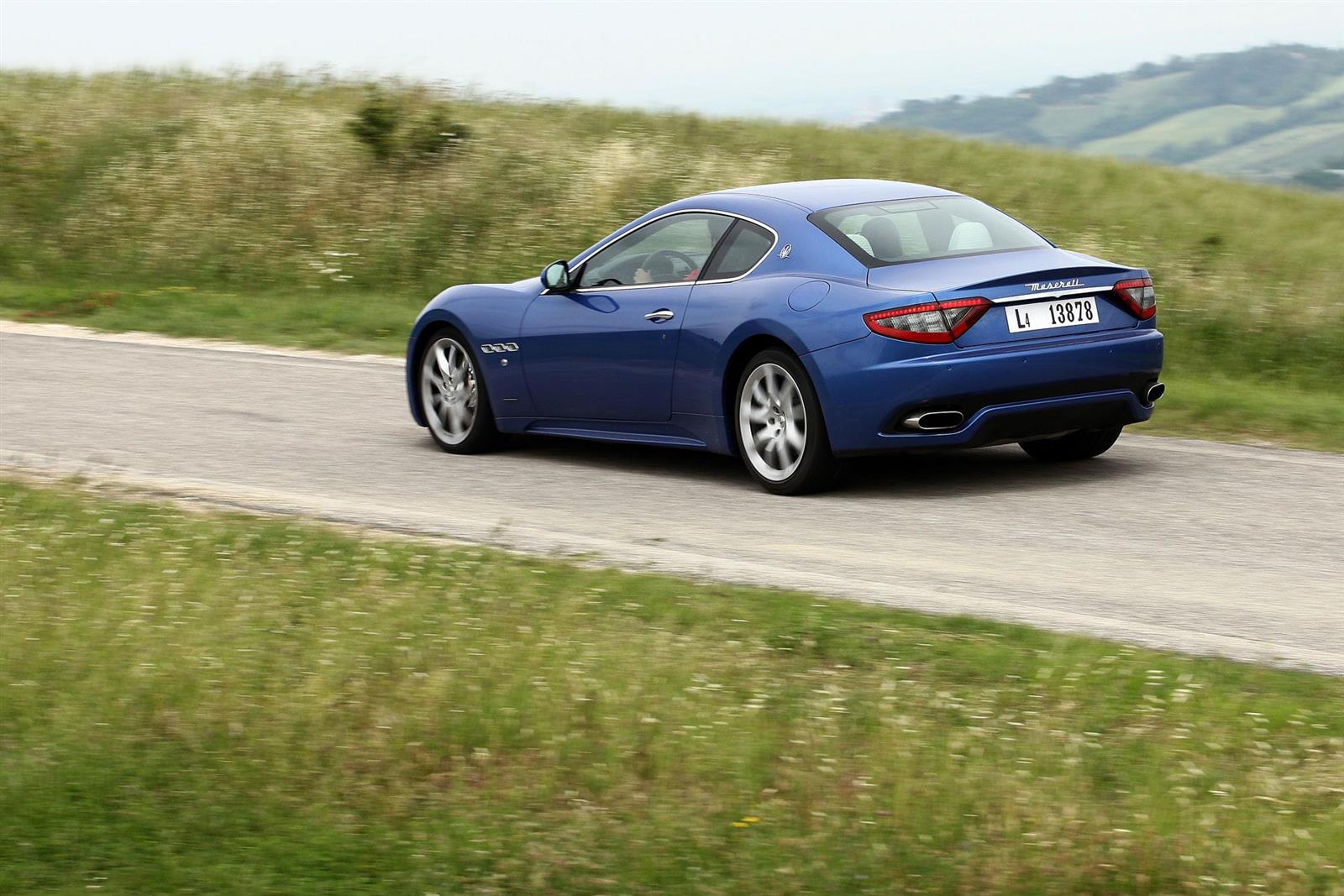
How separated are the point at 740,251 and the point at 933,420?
Result: 1.42 m

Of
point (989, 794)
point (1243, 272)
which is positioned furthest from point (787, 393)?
point (1243, 272)

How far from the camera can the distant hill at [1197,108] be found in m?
71.7

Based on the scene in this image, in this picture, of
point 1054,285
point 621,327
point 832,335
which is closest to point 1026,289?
point 1054,285

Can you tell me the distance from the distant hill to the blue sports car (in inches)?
2116

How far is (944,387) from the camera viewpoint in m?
8.22

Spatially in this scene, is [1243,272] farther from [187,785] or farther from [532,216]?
[187,785]

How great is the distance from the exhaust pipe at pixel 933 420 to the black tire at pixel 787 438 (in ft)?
1.35

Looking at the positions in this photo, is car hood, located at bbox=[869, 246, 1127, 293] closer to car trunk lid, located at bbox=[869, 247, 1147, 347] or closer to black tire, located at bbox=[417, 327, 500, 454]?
car trunk lid, located at bbox=[869, 247, 1147, 347]

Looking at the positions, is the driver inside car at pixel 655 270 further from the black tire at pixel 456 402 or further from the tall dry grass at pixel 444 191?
the tall dry grass at pixel 444 191

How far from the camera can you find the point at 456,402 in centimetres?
1073

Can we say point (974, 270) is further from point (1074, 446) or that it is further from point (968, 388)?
point (1074, 446)

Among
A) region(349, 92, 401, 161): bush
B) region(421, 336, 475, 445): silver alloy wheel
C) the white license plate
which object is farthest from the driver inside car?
region(349, 92, 401, 161): bush

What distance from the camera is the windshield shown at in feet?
28.5

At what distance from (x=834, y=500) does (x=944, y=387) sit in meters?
0.85
